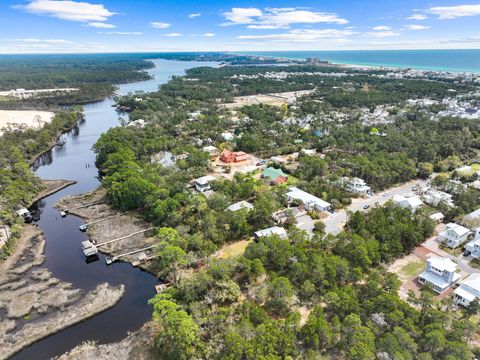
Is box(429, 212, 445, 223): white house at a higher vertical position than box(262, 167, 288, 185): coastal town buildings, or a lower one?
lower

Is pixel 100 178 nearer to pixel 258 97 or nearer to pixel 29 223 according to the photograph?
pixel 29 223

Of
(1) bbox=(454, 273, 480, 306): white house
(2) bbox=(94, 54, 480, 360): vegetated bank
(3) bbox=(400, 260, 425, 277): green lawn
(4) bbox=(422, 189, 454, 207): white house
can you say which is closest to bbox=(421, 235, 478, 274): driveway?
(2) bbox=(94, 54, 480, 360): vegetated bank

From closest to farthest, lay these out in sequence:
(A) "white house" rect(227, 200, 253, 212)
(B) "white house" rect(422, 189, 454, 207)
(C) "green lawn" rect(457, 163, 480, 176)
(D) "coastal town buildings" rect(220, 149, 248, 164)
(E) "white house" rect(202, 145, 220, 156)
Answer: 1. (A) "white house" rect(227, 200, 253, 212)
2. (B) "white house" rect(422, 189, 454, 207)
3. (C) "green lawn" rect(457, 163, 480, 176)
4. (D) "coastal town buildings" rect(220, 149, 248, 164)
5. (E) "white house" rect(202, 145, 220, 156)

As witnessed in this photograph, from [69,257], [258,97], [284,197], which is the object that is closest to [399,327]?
[284,197]

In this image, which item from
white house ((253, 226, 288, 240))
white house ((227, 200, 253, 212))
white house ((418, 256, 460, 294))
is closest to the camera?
white house ((418, 256, 460, 294))

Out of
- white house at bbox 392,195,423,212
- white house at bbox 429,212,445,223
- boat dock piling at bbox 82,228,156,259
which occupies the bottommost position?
boat dock piling at bbox 82,228,156,259

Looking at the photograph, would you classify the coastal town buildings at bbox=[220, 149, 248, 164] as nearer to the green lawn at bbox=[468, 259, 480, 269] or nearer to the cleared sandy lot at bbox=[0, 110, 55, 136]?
the green lawn at bbox=[468, 259, 480, 269]

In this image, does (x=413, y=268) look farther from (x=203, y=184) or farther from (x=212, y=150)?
(x=212, y=150)
